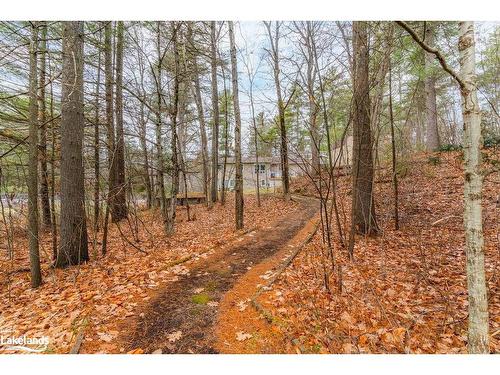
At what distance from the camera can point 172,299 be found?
3523 mm

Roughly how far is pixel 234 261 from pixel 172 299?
70.8 inches

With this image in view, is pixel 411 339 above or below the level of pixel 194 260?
below

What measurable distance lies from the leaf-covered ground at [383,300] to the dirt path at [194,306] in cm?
42

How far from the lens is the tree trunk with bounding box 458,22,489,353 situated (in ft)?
6.77

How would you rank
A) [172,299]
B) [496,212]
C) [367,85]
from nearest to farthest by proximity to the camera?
[172,299] → [367,85] → [496,212]

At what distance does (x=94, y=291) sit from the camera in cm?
378

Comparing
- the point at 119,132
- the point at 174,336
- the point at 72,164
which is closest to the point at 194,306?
the point at 174,336

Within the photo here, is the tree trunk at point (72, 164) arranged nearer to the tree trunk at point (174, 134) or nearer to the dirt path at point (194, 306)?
the tree trunk at point (174, 134)

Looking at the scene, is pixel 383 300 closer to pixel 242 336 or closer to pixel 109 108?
pixel 242 336

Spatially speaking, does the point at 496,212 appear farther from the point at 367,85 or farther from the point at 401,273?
the point at 367,85
